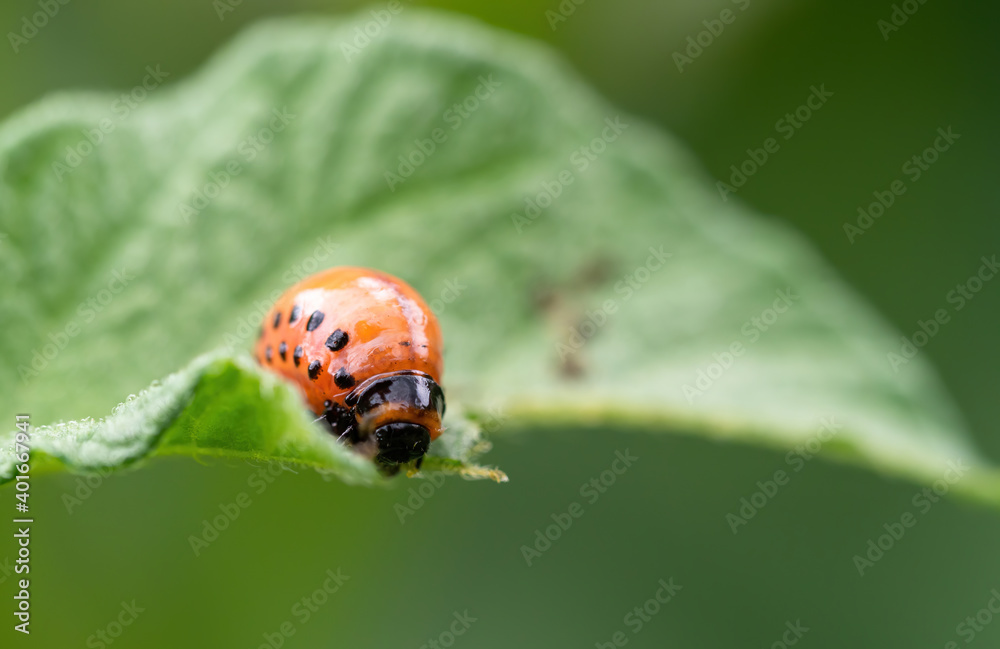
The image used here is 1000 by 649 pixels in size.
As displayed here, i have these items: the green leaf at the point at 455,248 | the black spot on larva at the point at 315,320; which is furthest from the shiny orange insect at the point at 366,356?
the green leaf at the point at 455,248

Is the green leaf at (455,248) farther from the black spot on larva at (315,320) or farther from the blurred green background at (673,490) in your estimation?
the blurred green background at (673,490)

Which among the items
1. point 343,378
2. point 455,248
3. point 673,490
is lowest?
point 673,490

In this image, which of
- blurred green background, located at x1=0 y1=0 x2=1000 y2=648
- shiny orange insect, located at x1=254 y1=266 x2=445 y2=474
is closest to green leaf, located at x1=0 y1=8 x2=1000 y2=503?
shiny orange insect, located at x1=254 y1=266 x2=445 y2=474

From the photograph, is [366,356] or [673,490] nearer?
[366,356]

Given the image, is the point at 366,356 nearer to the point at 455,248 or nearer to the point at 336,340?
the point at 336,340

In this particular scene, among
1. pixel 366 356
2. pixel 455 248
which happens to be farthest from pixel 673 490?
pixel 366 356

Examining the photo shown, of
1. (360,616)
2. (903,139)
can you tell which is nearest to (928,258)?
(903,139)

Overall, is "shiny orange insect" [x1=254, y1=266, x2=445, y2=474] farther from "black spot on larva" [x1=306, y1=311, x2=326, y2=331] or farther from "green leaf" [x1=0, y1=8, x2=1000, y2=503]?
"green leaf" [x1=0, y1=8, x2=1000, y2=503]
